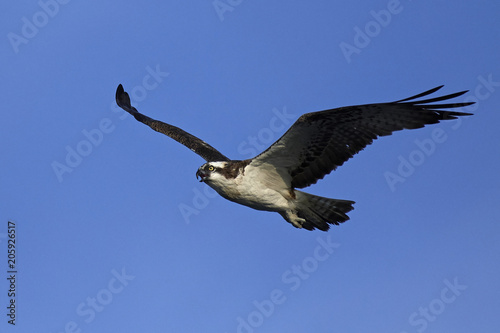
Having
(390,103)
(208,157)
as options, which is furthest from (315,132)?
(208,157)

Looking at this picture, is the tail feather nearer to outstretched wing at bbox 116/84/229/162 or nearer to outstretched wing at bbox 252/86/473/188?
outstretched wing at bbox 252/86/473/188

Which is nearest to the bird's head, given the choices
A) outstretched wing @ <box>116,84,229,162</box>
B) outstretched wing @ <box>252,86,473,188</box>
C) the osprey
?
the osprey

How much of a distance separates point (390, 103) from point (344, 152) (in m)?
1.12

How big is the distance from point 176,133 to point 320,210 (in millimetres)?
4345

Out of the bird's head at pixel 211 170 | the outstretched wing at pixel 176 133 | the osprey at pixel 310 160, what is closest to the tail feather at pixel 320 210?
the osprey at pixel 310 160

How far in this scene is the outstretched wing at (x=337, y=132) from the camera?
377 inches

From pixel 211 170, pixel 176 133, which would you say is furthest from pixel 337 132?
pixel 176 133

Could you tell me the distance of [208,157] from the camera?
12.7m

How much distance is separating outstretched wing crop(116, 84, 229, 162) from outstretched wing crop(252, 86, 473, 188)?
235 centimetres

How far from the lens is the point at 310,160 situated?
34.6 ft

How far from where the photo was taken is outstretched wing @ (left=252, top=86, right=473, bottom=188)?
9.57 meters

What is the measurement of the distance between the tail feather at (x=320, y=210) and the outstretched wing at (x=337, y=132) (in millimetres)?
290

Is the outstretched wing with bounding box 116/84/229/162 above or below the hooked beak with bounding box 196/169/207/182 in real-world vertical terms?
above

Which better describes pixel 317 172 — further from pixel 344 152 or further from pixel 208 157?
pixel 208 157
